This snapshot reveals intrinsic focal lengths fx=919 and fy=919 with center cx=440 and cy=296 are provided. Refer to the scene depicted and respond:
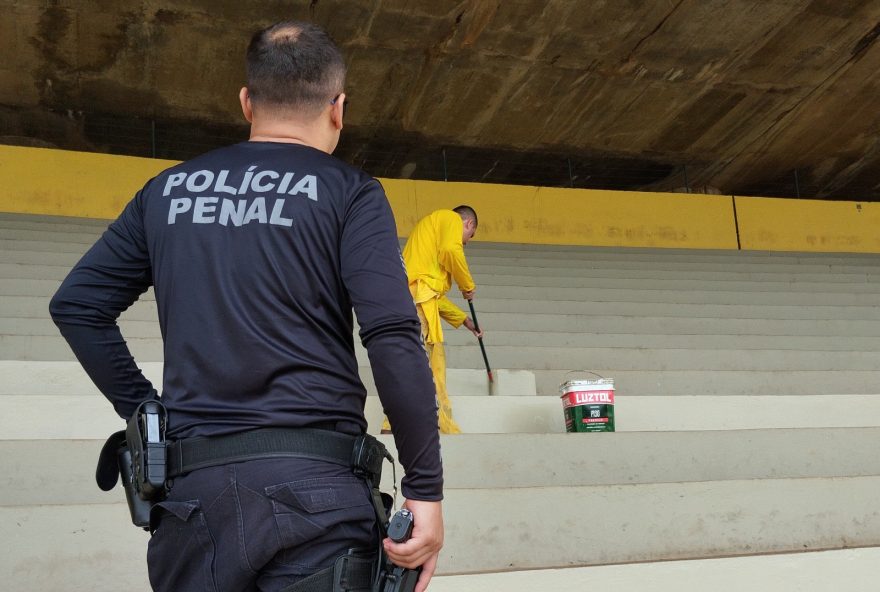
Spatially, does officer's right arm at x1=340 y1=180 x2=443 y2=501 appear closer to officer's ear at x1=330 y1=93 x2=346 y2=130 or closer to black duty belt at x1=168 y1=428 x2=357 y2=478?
black duty belt at x1=168 y1=428 x2=357 y2=478

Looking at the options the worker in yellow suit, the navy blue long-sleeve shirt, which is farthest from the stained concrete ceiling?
the navy blue long-sleeve shirt

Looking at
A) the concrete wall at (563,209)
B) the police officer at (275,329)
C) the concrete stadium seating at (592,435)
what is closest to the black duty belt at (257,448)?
the police officer at (275,329)

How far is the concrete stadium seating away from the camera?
2.68 m

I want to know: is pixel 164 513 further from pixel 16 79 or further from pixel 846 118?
pixel 846 118

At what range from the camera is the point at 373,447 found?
1.27 m

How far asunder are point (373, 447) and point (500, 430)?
2946 mm

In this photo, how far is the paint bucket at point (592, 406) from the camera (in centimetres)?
379

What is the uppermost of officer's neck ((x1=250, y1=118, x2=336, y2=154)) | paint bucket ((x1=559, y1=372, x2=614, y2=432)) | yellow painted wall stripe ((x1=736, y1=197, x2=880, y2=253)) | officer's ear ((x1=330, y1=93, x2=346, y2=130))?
yellow painted wall stripe ((x1=736, y1=197, x2=880, y2=253))

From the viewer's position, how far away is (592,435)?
346 cm

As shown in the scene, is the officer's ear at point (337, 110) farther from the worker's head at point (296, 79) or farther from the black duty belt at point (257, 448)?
→ the black duty belt at point (257, 448)

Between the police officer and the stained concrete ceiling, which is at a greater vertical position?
the stained concrete ceiling

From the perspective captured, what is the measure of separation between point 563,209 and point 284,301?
30.2ft

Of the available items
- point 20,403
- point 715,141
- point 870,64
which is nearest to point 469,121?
point 715,141

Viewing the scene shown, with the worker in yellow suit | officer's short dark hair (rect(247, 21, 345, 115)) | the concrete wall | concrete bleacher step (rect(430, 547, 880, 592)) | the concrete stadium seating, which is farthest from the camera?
the concrete wall
